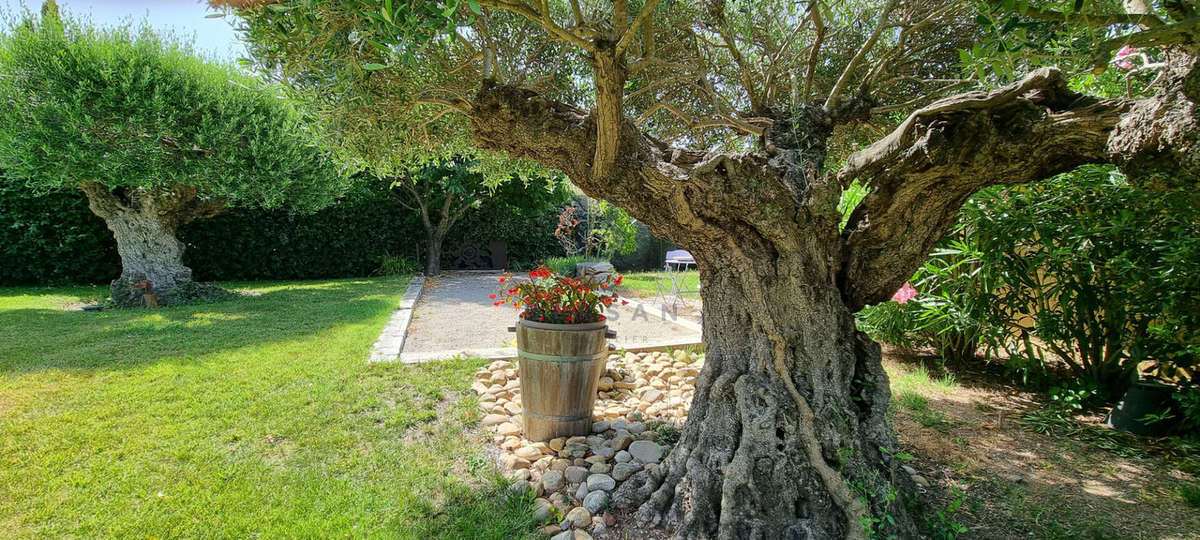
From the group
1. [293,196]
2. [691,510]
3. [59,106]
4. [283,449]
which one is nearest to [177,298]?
[293,196]

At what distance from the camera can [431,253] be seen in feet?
44.0

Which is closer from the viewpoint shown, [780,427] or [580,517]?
[780,427]

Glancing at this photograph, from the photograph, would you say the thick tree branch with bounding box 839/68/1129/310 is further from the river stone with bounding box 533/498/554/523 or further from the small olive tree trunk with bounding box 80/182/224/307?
the small olive tree trunk with bounding box 80/182/224/307

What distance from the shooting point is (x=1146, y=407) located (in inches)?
133

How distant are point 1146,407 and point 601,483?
3611 millimetres

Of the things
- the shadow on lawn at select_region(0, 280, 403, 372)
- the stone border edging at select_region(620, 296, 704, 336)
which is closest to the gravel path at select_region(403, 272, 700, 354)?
the stone border edging at select_region(620, 296, 704, 336)

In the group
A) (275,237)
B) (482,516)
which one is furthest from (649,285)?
(482,516)

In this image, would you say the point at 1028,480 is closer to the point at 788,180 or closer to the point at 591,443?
the point at 788,180

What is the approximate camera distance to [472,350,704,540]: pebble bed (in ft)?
8.43

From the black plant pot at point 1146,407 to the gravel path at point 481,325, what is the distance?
3481 mm

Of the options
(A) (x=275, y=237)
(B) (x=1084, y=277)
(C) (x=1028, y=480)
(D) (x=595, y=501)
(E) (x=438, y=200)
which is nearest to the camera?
(D) (x=595, y=501)

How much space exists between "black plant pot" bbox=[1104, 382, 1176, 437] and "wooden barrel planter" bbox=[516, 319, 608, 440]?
3.50 metres

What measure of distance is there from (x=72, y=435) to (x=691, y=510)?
148 inches

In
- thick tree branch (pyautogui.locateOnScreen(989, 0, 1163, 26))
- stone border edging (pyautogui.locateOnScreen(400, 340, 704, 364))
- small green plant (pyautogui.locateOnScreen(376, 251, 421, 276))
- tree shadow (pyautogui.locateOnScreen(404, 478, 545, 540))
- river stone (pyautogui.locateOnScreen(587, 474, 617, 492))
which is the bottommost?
tree shadow (pyautogui.locateOnScreen(404, 478, 545, 540))
